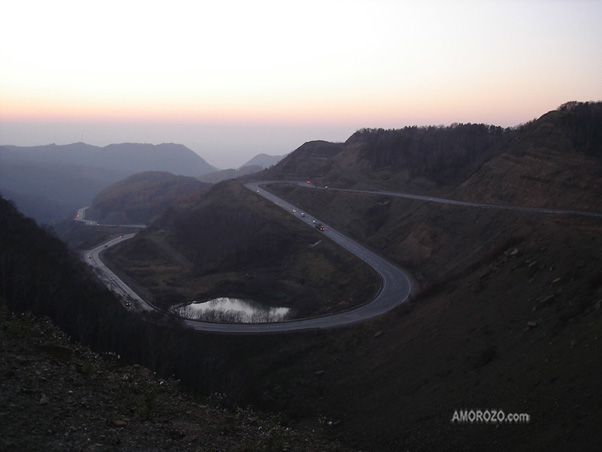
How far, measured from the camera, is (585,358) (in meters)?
15.1

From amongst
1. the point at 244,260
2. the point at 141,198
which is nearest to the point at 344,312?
the point at 244,260

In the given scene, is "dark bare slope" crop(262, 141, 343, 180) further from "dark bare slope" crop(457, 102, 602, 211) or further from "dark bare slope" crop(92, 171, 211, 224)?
"dark bare slope" crop(457, 102, 602, 211)

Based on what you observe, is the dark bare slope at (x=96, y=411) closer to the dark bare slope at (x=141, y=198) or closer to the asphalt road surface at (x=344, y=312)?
the asphalt road surface at (x=344, y=312)

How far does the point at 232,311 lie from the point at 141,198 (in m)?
91.7

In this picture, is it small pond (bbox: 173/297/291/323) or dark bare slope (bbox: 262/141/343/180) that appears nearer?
small pond (bbox: 173/297/291/323)

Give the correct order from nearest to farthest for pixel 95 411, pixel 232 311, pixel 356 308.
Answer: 1. pixel 95 411
2. pixel 356 308
3. pixel 232 311

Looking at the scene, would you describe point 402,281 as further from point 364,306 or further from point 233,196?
point 233,196

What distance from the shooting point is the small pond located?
34.8 metres

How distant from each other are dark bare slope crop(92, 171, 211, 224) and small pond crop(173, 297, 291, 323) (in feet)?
180

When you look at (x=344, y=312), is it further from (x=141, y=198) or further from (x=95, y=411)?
(x=141, y=198)

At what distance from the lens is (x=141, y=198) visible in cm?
12244

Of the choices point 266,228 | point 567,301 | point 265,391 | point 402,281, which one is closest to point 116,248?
point 266,228

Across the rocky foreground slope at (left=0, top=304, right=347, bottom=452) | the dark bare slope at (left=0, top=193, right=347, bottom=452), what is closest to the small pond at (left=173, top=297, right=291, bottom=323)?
the dark bare slope at (left=0, top=193, right=347, bottom=452)

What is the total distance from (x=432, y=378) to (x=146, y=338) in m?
14.0
